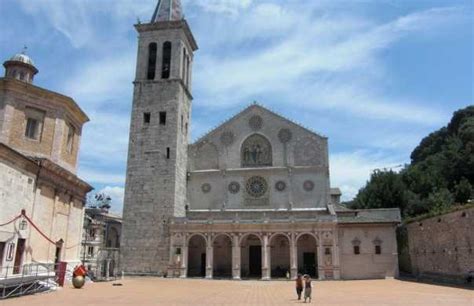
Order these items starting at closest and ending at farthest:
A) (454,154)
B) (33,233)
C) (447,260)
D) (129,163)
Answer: (33,233)
(447,260)
(129,163)
(454,154)

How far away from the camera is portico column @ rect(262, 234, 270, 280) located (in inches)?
1222

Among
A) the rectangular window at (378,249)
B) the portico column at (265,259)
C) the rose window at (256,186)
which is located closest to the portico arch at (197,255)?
the portico column at (265,259)

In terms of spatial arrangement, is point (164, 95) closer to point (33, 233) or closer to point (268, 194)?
point (268, 194)

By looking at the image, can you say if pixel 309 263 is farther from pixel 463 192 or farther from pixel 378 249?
pixel 463 192

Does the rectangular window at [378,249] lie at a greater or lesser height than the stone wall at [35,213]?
lesser

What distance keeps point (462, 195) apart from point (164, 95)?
31.8m

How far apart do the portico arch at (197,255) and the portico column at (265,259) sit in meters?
5.97

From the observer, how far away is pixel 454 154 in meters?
47.2

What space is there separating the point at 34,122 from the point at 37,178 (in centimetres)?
334

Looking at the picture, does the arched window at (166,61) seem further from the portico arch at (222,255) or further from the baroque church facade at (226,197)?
the portico arch at (222,255)

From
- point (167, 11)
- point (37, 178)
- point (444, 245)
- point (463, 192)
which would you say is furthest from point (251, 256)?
point (167, 11)

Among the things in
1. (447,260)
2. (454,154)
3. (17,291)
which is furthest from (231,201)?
(454,154)

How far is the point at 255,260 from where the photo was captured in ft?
114

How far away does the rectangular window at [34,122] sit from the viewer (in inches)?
776
